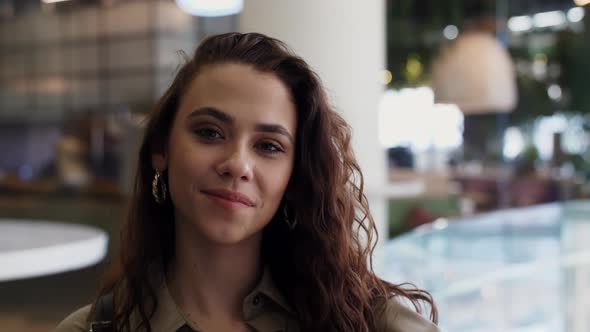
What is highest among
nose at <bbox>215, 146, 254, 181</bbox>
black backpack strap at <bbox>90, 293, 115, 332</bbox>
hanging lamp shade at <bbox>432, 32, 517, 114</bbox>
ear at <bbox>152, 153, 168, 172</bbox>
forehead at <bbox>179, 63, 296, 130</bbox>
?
forehead at <bbox>179, 63, 296, 130</bbox>

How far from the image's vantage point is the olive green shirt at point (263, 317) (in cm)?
100

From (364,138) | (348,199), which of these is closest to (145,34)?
(364,138)

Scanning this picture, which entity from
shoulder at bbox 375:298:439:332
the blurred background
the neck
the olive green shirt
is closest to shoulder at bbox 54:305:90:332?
the olive green shirt

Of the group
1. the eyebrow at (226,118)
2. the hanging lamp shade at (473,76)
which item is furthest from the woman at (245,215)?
the hanging lamp shade at (473,76)

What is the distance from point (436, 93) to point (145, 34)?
2.96 meters

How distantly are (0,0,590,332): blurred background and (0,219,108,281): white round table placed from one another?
0.35 meters

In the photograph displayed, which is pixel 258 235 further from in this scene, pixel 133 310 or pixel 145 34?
pixel 145 34

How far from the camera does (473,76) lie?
14.9 feet

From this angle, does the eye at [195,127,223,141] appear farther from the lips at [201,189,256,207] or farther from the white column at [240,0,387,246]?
the white column at [240,0,387,246]

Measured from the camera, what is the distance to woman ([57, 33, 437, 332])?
0.97 m

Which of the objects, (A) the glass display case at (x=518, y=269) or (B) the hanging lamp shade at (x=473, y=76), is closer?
(A) the glass display case at (x=518, y=269)

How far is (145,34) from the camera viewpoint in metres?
6.54

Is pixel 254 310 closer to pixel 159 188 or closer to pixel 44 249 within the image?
pixel 159 188

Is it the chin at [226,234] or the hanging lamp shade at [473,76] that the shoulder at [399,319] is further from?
the hanging lamp shade at [473,76]
